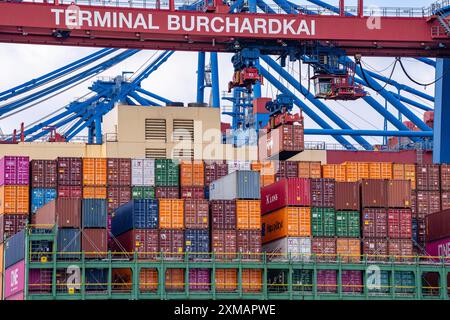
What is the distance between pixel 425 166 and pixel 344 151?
27041mm

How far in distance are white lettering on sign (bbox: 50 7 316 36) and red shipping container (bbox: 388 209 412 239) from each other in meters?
11.0

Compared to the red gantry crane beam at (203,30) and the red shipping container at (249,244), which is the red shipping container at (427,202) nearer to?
the red gantry crane beam at (203,30)

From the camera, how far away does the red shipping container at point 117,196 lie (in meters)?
49.4

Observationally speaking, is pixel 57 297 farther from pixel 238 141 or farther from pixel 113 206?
pixel 238 141

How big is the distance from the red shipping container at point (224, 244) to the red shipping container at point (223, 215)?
24 centimetres

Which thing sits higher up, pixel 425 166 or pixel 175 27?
pixel 175 27

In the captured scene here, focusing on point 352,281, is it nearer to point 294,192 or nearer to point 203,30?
point 294,192

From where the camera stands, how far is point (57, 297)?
139ft

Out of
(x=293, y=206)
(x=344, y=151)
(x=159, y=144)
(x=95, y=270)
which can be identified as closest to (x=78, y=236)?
(x=95, y=270)

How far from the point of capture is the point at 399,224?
47.4 m

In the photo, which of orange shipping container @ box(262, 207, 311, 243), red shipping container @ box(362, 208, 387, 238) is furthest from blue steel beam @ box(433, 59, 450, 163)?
orange shipping container @ box(262, 207, 311, 243)

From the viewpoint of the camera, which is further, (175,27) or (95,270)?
(175,27)

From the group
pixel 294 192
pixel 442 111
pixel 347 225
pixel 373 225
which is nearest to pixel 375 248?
pixel 373 225

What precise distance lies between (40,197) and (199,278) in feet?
30.7
